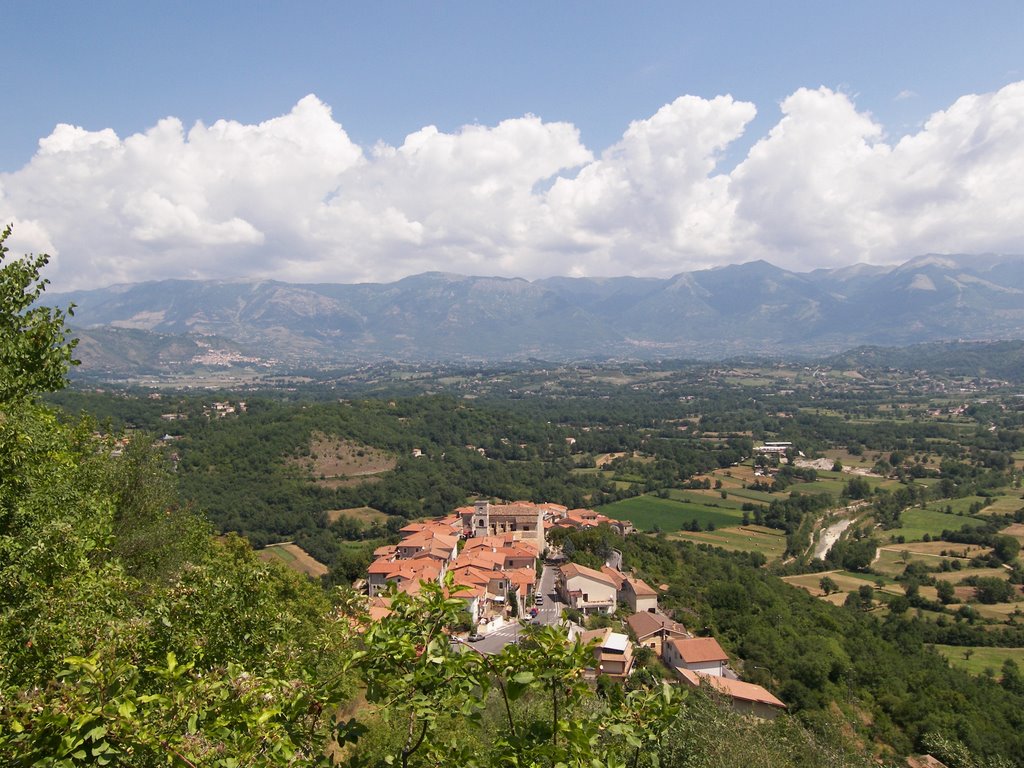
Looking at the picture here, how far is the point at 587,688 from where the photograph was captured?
3674 mm

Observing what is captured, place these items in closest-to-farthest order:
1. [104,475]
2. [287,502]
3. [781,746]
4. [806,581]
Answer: [781,746] → [104,475] → [806,581] → [287,502]

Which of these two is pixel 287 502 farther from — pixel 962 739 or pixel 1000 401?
pixel 1000 401

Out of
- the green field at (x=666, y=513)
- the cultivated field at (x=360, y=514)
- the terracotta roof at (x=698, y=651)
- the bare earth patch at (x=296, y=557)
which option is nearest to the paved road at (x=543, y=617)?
the terracotta roof at (x=698, y=651)

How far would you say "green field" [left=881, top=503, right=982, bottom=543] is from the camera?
201 feet

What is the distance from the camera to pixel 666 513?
69.2 metres

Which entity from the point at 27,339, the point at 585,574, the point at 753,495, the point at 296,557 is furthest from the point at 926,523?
the point at 27,339

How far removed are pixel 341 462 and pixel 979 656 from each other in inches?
2696

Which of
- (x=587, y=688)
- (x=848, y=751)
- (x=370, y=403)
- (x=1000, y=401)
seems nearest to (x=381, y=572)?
(x=848, y=751)

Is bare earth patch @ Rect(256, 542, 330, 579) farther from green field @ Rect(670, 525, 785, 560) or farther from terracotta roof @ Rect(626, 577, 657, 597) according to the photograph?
green field @ Rect(670, 525, 785, 560)

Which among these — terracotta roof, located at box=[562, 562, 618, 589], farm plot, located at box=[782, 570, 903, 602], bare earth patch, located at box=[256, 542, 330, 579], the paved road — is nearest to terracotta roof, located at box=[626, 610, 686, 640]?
terracotta roof, located at box=[562, 562, 618, 589]

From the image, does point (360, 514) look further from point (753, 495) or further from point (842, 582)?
point (753, 495)

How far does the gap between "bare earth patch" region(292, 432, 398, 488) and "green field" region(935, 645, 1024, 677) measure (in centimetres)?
6014

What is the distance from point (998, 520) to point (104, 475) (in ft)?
251

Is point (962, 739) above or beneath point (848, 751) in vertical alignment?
beneath
